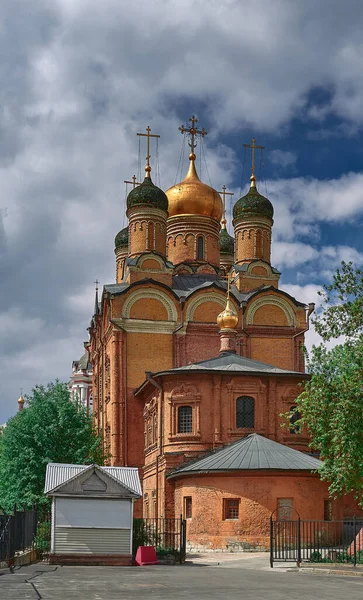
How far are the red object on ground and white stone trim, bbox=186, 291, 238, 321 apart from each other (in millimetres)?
19709

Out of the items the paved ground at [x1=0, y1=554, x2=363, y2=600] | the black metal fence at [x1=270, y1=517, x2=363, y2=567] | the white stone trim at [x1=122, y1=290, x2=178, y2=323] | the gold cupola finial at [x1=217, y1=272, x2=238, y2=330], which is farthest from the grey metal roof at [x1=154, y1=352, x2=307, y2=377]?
the paved ground at [x1=0, y1=554, x2=363, y2=600]

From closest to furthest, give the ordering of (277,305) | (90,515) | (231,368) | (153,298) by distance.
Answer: (90,515) < (231,368) < (153,298) < (277,305)

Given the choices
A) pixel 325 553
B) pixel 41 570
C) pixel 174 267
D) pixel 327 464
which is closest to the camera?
pixel 41 570

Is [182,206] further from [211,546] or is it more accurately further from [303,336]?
[211,546]

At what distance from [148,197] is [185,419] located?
14.9 metres

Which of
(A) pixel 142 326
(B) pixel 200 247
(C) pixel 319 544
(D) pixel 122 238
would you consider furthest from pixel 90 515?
(D) pixel 122 238

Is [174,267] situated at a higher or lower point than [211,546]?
higher

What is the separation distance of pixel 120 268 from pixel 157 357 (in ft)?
61.2

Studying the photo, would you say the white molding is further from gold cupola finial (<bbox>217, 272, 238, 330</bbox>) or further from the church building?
gold cupola finial (<bbox>217, 272, 238, 330</bbox>)

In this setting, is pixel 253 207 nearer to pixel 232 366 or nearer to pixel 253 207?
pixel 253 207

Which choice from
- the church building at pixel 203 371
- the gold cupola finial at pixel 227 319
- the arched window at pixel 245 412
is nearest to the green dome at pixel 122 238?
the church building at pixel 203 371

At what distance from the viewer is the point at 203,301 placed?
42.2 metres

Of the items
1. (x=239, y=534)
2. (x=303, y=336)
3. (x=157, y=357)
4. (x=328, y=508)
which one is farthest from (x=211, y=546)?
(x=303, y=336)

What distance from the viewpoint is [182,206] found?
4944 cm
